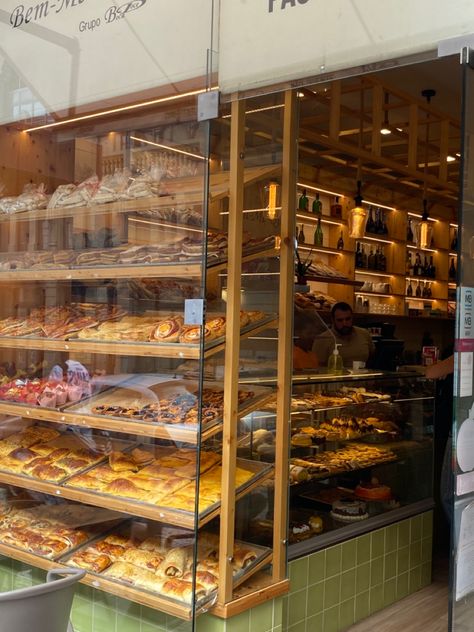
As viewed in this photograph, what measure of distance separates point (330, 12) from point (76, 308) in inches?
76.2

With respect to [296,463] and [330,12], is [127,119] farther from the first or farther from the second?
[296,463]

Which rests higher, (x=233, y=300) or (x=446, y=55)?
(x=446, y=55)

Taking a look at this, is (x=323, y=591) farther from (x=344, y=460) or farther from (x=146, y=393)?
(x=146, y=393)

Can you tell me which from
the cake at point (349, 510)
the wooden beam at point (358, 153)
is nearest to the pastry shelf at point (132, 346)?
the cake at point (349, 510)

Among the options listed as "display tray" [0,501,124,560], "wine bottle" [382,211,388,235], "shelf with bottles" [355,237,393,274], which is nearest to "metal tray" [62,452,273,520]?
"display tray" [0,501,124,560]

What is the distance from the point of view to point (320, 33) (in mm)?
2559

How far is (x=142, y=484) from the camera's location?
317 cm

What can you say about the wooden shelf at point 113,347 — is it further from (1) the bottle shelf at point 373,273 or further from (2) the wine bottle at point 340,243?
(1) the bottle shelf at point 373,273

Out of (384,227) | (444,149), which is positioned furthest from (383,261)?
(444,149)

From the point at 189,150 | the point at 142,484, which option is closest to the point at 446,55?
the point at 189,150

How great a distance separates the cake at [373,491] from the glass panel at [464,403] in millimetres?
1936

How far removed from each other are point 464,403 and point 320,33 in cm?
139

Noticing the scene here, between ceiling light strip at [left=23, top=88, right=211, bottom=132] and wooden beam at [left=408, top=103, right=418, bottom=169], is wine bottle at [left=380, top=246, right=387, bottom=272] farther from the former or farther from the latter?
ceiling light strip at [left=23, top=88, right=211, bottom=132]

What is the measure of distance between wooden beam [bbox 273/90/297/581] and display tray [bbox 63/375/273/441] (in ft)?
0.39
